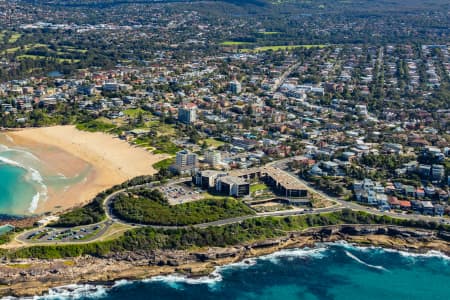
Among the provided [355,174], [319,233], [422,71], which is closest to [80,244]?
[319,233]

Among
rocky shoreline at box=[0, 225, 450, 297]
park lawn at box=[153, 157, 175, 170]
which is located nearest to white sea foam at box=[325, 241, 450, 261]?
rocky shoreline at box=[0, 225, 450, 297]

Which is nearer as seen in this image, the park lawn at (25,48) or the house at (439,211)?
the house at (439,211)

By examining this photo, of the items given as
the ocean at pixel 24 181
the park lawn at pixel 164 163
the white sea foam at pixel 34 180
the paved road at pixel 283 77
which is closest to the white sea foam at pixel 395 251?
the park lawn at pixel 164 163

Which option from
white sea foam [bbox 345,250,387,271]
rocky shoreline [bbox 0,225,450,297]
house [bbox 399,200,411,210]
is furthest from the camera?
house [bbox 399,200,411,210]

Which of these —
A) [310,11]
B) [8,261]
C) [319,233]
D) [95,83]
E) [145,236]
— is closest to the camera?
[8,261]

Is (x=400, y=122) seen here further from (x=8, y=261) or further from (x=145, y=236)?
(x=8, y=261)

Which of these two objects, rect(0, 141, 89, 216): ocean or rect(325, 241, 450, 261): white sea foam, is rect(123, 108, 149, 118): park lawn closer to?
rect(0, 141, 89, 216): ocean

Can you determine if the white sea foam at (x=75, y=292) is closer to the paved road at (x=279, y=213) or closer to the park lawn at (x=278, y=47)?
the paved road at (x=279, y=213)
